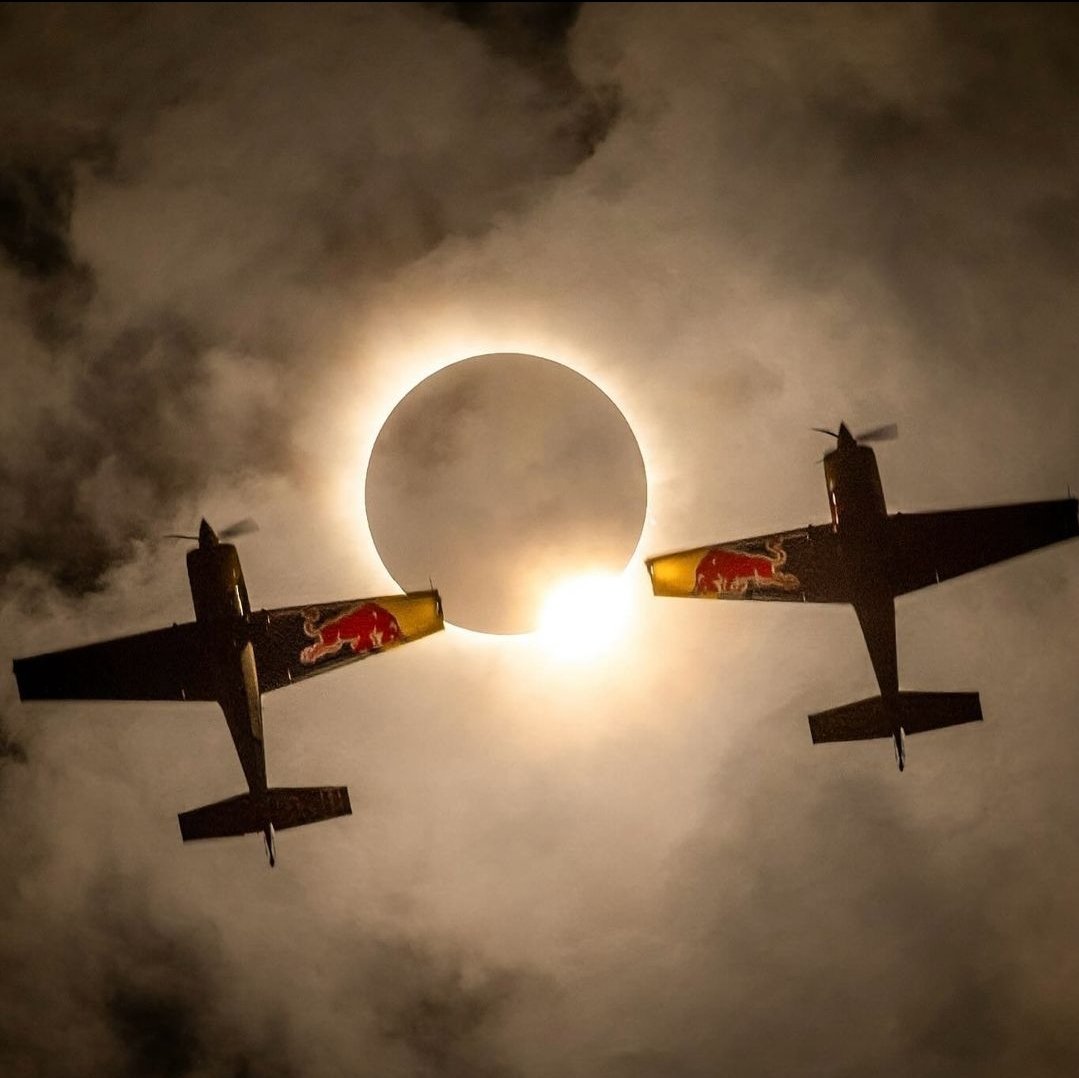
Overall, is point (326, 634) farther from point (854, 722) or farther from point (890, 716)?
point (890, 716)

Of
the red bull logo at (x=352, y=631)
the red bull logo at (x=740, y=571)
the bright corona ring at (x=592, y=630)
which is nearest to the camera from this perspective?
the red bull logo at (x=352, y=631)

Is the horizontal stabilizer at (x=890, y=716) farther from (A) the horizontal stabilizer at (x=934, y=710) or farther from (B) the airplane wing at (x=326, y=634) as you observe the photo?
(B) the airplane wing at (x=326, y=634)

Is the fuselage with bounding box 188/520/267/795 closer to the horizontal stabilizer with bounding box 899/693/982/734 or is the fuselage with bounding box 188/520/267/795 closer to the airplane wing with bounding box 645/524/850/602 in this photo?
the airplane wing with bounding box 645/524/850/602

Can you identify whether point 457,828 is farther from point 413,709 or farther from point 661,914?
point 661,914

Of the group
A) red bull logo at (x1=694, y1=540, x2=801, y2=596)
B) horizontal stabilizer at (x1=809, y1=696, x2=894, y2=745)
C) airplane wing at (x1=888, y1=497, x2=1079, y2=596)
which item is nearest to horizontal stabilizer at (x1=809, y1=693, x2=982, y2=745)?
horizontal stabilizer at (x1=809, y1=696, x2=894, y2=745)

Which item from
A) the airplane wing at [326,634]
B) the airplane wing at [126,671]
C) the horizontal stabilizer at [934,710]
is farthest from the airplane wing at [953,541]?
the airplane wing at [126,671]

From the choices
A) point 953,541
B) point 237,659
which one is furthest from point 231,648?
point 953,541
